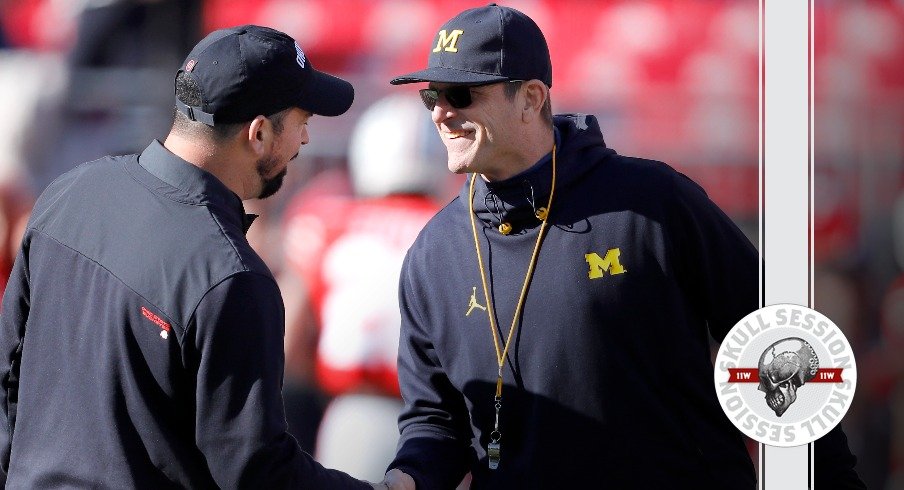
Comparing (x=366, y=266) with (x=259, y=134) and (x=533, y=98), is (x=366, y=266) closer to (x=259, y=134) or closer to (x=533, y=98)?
(x=533, y=98)

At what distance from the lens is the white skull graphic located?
204 cm

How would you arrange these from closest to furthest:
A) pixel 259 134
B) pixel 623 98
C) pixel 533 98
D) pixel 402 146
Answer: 1. pixel 259 134
2. pixel 533 98
3. pixel 623 98
4. pixel 402 146

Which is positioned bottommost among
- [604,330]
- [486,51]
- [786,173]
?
[604,330]

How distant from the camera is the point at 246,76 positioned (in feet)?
6.02

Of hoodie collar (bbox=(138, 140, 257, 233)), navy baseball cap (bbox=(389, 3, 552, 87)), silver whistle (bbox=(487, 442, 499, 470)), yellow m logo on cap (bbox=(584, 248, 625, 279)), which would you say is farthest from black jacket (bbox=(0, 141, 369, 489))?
yellow m logo on cap (bbox=(584, 248, 625, 279))

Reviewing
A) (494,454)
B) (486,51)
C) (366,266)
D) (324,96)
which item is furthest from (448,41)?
(366,266)

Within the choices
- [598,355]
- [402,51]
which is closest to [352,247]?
[402,51]

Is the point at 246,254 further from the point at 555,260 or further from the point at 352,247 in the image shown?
the point at 352,247

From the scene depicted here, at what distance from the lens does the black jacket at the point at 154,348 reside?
5.47ft

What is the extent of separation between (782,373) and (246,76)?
1084 millimetres

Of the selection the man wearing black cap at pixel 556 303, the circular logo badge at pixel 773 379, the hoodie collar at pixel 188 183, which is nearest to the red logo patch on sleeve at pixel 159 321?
the hoodie collar at pixel 188 183

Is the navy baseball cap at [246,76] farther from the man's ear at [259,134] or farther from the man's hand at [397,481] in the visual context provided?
the man's hand at [397,481]

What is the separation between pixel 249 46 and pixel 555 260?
0.68 meters

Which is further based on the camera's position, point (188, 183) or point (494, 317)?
point (494, 317)
